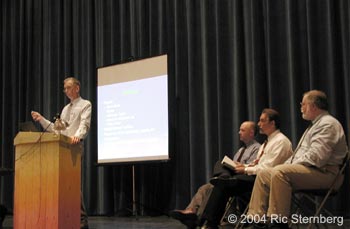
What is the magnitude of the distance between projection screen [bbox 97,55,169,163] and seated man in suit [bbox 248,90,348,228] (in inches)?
88.3

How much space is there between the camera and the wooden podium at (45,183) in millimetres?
3674

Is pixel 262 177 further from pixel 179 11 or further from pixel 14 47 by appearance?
pixel 14 47

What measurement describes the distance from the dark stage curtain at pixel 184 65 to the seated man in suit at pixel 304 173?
147 centimetres

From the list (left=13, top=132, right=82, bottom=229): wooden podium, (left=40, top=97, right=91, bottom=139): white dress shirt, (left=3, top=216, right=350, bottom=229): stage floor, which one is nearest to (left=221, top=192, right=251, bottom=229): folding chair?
(left=3, top=216, right=350, bottom=229): stage floor

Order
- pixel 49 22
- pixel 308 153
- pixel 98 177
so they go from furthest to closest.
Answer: pixel 49 22
pixel 98 177
pixel 308 153

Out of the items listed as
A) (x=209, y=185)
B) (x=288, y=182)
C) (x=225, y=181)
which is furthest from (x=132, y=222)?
(x=288, y=182)

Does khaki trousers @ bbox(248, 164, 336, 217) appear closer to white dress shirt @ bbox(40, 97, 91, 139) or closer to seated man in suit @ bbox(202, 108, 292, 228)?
seated man in suit @ bbox(202, 108, 292, 228)

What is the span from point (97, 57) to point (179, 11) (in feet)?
4.67

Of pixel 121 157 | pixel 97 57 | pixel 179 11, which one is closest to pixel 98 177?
pixel 121 157

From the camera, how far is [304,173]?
142 inches

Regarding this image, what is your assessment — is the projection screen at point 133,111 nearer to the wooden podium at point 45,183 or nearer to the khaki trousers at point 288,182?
the wooden podium at point 45,183

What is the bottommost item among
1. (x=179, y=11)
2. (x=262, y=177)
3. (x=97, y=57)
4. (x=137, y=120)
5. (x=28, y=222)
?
(x=28, y=222)

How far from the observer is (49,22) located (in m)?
7.62

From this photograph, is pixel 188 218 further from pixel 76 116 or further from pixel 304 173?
pixel 76 116
